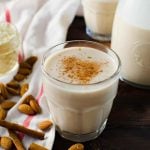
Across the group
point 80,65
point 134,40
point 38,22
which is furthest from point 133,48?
point 38,22

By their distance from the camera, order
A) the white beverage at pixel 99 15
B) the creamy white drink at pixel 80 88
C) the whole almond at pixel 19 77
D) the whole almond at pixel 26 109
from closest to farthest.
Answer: the creamy white drink at pixel 80 88
the whole almond at pixel 26 109
the whole almond at pixel 19 77
the white beverage at pixel 99 15

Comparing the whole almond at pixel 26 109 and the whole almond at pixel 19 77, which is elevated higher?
the whole almond at pixel 26 109

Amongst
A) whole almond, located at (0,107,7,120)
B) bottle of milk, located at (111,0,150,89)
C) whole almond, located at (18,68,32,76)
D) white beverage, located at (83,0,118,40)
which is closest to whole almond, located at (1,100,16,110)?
whole almond, located at (0,107,7,120)

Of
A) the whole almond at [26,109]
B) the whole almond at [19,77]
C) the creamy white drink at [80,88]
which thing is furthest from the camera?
the whole almond at [19,77]

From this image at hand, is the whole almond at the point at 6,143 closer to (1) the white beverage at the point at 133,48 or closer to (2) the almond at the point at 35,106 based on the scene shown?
(2) the almond at the point at 35,106

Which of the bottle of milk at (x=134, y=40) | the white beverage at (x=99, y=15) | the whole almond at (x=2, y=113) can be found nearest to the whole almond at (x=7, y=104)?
the whole almond at (x=2, y=113)

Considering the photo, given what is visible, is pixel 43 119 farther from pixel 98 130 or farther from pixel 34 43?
pixel 34 43

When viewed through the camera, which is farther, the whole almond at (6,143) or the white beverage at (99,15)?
the white beverage at (99,15)

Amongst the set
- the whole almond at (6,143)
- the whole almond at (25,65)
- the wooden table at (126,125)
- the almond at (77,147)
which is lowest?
the wooden table at (126,125)
